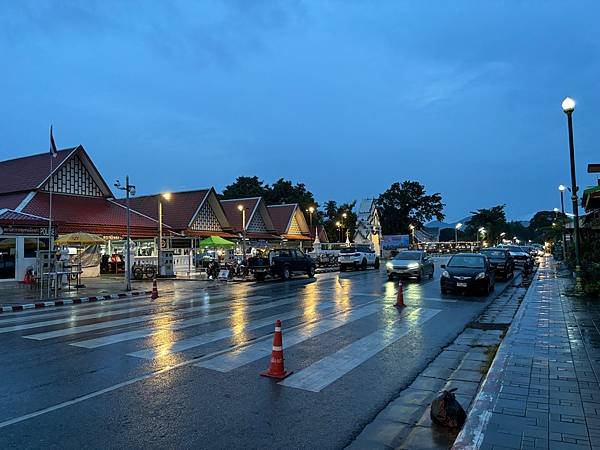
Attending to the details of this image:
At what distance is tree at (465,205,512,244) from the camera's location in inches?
3821

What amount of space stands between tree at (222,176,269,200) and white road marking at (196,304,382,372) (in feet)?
205

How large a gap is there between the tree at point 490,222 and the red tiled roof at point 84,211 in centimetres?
8025

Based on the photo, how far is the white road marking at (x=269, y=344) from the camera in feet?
23.7

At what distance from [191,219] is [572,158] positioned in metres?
28.0

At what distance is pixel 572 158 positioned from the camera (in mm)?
15461

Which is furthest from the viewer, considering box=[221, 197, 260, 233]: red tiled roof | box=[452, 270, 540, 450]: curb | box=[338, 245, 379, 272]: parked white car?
box=[221, 197, 260, 233]: red tiled roof

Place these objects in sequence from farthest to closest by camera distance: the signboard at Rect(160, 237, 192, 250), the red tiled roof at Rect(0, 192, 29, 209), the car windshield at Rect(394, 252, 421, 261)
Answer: the signboard at Rect(160, 237, 192, 250)
the red tiled roof at Rect(0, 192, 29, 209)
the car windshield at Rect(394, 252, 421, 261)

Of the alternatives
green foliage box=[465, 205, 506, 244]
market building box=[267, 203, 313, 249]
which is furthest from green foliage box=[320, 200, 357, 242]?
green foliage box=[465, 205, 506, 244]

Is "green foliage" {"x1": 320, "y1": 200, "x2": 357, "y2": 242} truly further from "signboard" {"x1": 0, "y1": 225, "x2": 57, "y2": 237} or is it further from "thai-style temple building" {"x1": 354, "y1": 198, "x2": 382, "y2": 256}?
"signboard" {"x1": 0, "y1": 225, "x2": 57, "y2": 237}

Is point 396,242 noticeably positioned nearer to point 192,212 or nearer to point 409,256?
point 192,212

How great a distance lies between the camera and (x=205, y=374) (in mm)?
6684

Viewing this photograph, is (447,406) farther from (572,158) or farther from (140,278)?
(140,278)

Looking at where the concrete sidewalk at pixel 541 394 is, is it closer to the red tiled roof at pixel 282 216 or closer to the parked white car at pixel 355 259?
the parked white car at pixel 355 259

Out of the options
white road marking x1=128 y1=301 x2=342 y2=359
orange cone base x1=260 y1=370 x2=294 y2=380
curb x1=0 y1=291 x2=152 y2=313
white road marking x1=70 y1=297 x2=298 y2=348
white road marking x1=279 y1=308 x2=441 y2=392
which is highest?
curb x1=0 y1=291 x2=152 y2=313
